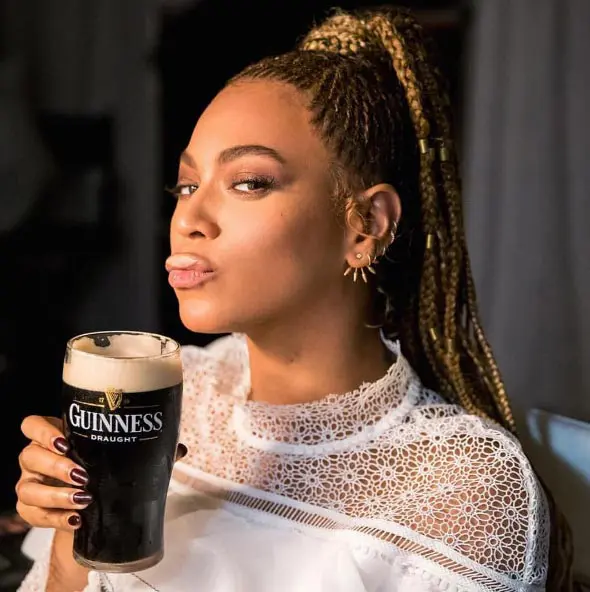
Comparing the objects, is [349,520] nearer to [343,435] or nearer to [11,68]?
[343,435]

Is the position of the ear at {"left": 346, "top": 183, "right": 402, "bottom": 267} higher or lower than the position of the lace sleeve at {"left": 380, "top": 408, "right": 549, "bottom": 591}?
higher

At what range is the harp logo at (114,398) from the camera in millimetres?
790

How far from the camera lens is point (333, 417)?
1.06m

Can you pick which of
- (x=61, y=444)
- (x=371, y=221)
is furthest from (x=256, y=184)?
(x=61, y=444)

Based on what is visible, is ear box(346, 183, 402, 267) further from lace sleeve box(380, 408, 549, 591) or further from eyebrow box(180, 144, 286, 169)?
lace sleeve box(380, 408, 549, 591)

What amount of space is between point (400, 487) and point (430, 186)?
415 millimetres

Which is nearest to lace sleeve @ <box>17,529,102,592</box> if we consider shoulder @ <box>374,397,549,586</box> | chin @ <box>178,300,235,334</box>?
chin @ <box>178,300,235,334</box>

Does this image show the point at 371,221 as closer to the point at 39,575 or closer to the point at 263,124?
the point at 263,124

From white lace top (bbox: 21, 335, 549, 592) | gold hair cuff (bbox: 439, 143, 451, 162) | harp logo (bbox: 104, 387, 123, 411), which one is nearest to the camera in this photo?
harp logo (bbox: 104, 387, 123, 411)

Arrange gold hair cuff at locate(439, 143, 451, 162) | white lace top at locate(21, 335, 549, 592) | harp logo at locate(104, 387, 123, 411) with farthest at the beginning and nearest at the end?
gold hair cuff at locate(439, 143, 451, 162) → white lace top at locate(21, 335, 549, 592) → harp logo at locate(104, 387, 123, 411)

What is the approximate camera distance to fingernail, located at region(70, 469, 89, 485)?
0.83 meters

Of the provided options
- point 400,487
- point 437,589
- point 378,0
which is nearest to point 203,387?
point 400,487

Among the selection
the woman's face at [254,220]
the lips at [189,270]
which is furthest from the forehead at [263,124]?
the lips at [189,270]

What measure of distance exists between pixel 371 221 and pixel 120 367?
421 mm
